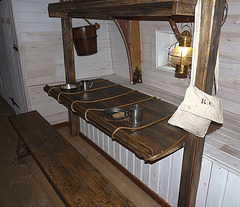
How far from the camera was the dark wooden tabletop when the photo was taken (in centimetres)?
168

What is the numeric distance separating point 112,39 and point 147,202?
2.78m

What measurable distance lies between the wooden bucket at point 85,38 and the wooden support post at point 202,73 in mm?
2189

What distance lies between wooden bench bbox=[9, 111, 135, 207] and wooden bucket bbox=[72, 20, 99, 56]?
50.9 inches

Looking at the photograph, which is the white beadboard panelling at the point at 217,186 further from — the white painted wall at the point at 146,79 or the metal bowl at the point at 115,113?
the metal bowl at the point at 115,113

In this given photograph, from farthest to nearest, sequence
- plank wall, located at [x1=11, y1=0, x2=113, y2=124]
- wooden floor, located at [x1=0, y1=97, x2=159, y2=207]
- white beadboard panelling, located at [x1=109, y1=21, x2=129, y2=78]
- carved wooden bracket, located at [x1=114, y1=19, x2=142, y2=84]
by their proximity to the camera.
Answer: white beadboard panelling, located at [x1=109, y1=21, x2=129, y2=78] → plank wall, located at [x1=11, y1=0, x2=113, y2=124] → carved wooden bracket, located at [x1=114, y1=19, x2=142, y2=84] → wooden floor, located at [x1=0, y1=97, x2=159, y2=207]

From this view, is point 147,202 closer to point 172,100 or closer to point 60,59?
point 172,100

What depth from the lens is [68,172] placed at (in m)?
2.13

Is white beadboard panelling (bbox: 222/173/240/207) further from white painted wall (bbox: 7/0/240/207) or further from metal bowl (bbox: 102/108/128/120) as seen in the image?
metal bowl (bbox: 102/108/128/120)

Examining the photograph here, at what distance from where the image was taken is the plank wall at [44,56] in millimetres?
3514

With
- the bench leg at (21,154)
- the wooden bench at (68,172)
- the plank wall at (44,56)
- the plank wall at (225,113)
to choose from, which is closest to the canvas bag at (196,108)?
the plank wall at (225,113)

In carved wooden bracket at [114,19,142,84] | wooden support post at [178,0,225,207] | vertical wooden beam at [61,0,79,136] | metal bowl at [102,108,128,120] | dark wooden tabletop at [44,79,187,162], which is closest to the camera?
wooden support post at [178,0,225,207]

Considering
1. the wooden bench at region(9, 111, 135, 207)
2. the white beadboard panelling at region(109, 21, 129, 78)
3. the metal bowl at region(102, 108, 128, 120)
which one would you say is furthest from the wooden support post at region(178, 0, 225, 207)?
the white beadboard panelling at region(109, 21, 129, 78)

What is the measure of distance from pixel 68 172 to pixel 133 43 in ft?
6.79

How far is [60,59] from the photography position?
394cm
